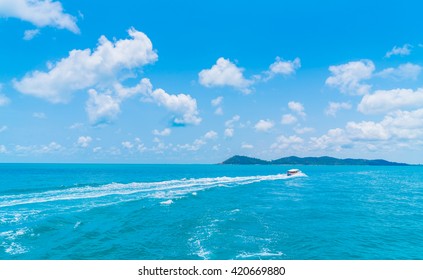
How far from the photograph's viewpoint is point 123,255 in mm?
30156

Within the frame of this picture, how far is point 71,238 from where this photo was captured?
35.5m

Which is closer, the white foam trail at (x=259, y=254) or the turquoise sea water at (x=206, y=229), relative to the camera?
the white foam trail at (x=259, y=254)

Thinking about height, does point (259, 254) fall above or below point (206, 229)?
below

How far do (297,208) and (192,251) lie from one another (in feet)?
96.7

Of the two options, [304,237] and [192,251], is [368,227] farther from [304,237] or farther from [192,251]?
[192,251]

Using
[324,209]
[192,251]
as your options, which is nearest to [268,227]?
[192,251]

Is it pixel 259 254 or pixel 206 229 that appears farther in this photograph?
pixel 206 229

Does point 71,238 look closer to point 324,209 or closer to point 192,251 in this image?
point 192,251

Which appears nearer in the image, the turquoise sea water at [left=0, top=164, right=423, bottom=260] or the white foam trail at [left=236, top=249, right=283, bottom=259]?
the white foam trail at [left=236, top=249, right=283, bottom=259]
